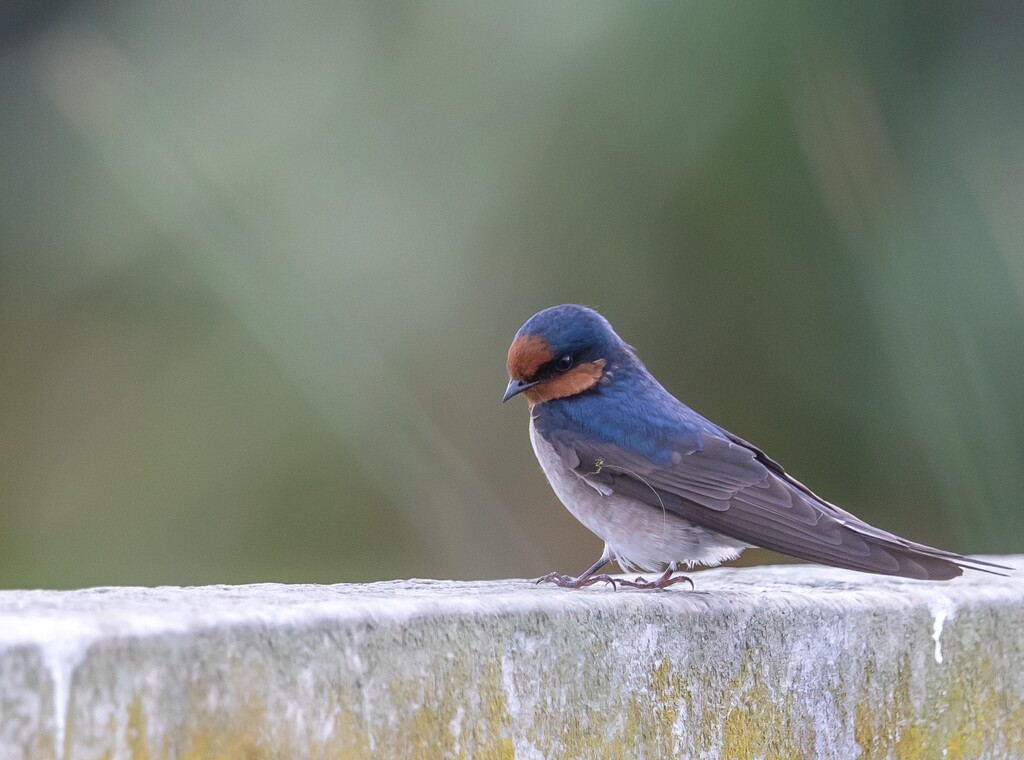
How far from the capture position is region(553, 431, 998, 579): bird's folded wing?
7.75ft

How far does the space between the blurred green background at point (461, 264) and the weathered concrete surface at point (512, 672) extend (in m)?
3.00

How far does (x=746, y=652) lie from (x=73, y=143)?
4.80 meters

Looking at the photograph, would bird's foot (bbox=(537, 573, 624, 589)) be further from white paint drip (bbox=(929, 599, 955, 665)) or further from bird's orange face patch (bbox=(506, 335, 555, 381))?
white paint drip (bbox=(929, 599, 955, 665))

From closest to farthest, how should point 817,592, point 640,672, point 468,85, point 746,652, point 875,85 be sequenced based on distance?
point 640,672 → point 746,652 → point 817,592 → point 875,85 → point 468,85

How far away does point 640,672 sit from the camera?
1.81m

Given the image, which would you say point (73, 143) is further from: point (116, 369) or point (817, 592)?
point (817, 592)

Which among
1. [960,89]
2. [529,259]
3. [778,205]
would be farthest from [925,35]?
[529,259]

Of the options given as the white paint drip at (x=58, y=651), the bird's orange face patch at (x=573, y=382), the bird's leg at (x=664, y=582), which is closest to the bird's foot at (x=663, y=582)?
the bird's leg at (x=664, y=582)

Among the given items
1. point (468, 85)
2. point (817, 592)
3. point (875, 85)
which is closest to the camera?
point (817, 592)

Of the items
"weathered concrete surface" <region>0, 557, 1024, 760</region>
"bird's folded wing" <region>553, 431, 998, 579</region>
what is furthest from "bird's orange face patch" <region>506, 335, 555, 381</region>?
"weathered concrete surface" <region>0, 557, 1024, 760</region>

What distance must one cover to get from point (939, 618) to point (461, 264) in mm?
3690

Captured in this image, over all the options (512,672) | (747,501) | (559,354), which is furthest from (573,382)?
(512,672)

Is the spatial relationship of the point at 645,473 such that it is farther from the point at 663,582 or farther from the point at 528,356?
the point at 528,356

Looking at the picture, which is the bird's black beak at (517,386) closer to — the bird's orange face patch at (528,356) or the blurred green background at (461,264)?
the bird's orange face patch at (528,356)
